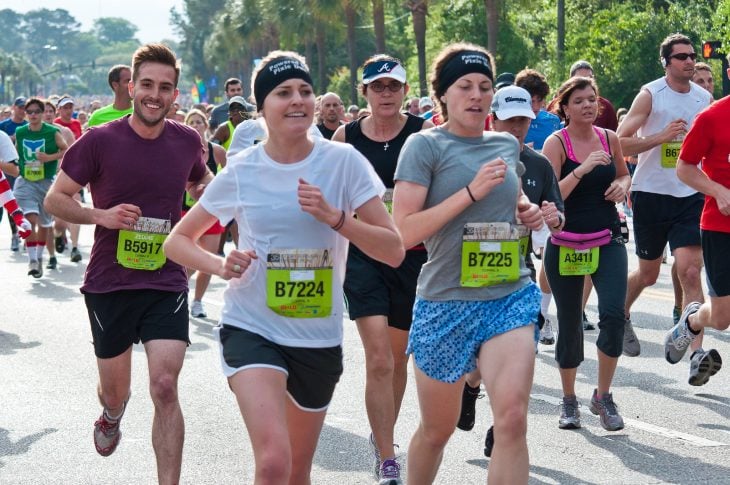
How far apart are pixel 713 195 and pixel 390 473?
2462 mm

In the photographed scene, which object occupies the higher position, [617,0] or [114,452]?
[617,0]

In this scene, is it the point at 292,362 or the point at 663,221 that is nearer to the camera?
the point at 292,362

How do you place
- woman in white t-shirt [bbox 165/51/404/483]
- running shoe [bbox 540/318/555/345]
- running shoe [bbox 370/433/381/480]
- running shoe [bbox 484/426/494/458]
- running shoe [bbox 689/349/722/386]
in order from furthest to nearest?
running shoe [bbox 540/318/555/345]
running shoe [bbox 689/349/722/386]
running shoe [bbox 484/426/494/458]
running shoe [bbox 370/433/381/480]
woman in white t-shirt [bbox 165/51/404/483]

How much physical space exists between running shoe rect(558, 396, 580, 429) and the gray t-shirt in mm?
2397

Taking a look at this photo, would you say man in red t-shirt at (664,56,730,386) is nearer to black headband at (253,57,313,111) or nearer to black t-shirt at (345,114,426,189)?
black t-shirt at (345,114,426,189)

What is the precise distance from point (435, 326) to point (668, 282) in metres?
9.69

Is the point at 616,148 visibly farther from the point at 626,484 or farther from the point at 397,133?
the point at 626,484

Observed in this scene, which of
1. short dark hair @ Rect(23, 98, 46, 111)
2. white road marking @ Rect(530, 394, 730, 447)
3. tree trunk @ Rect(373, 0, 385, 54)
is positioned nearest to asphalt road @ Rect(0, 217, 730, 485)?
white road marking @ Rect(530, 394, 730, 447)

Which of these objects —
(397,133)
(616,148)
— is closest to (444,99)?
(397,133)

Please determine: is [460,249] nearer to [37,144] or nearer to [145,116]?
[145,116]

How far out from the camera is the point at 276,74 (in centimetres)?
481

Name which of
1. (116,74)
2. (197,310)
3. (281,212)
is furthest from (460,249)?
(197,310)

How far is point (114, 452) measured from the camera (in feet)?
23.7

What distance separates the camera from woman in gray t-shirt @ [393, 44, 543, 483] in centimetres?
518
